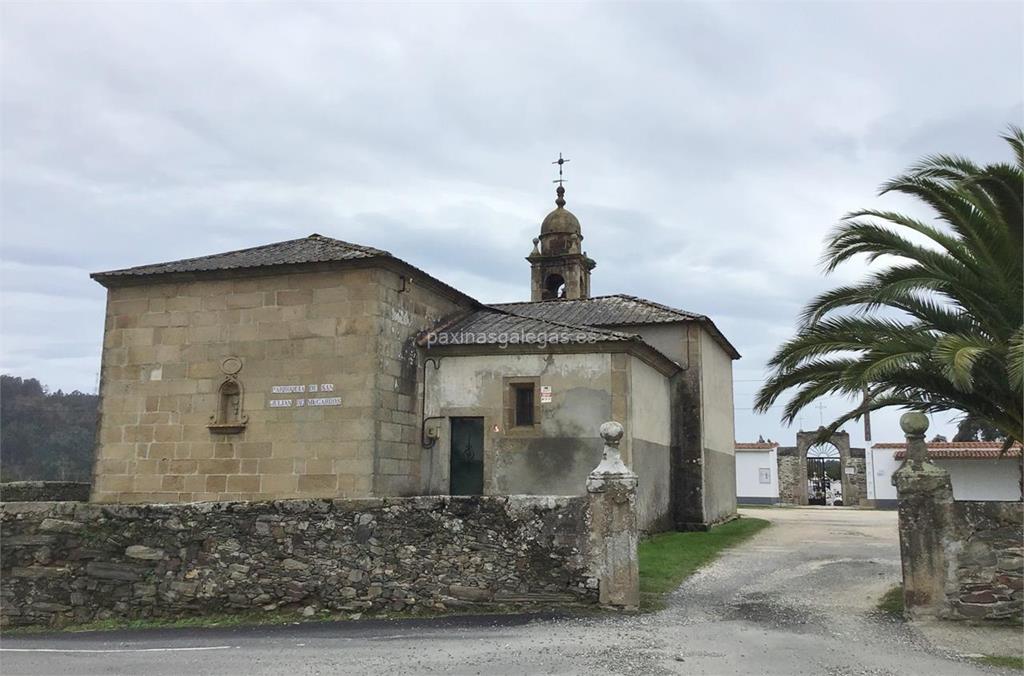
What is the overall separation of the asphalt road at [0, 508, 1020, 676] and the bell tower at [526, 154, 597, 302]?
622 inches

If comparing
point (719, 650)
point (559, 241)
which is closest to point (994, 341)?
point (719, 650)

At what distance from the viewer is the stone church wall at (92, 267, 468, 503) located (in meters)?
14.2

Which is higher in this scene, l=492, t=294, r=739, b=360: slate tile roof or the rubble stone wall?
l=492, t=294, r=739, b=360: slate tile roof

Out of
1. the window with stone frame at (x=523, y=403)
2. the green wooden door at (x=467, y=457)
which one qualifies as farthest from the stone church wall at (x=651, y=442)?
the green wooden door at (x=467, y=457)

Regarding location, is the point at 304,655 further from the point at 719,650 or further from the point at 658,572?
the point at 658,572

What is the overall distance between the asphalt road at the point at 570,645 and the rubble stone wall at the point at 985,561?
15.1 inches

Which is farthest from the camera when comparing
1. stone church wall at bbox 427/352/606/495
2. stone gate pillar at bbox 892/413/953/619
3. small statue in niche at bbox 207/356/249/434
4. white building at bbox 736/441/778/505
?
white building at bbox 736/441/778/505

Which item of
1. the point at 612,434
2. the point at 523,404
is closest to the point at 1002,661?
the point at 612,434

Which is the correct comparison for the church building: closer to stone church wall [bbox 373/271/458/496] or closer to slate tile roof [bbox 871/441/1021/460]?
stone church wall [bbox 373/271/458/496]

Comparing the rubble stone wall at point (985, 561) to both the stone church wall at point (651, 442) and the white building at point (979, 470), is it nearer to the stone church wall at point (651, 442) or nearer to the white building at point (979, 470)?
the stone church wall at point (651, 442)

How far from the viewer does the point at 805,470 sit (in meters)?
38.4

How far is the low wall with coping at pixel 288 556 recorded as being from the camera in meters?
8.73

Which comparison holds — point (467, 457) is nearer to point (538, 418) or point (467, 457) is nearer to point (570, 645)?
point (538, 418)

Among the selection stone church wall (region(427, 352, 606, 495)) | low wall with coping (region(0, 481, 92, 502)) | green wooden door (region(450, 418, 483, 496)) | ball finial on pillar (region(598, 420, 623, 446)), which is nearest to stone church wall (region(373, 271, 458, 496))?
stone church wall (region(427, 352, 606, 495))
